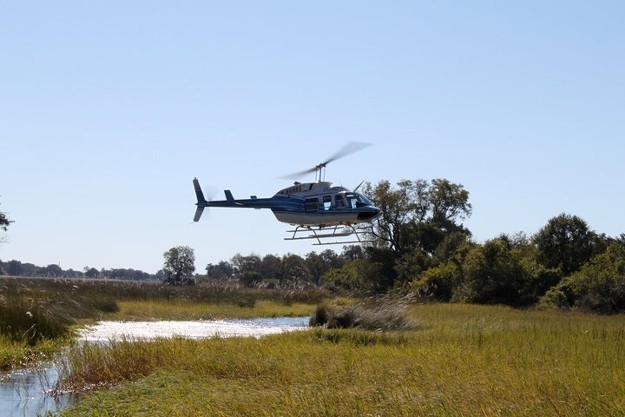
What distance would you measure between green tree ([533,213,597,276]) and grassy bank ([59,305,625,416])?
2611 centimetres

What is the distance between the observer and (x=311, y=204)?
120ft

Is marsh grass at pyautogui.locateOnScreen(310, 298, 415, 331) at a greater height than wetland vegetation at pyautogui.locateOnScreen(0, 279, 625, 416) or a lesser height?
greater

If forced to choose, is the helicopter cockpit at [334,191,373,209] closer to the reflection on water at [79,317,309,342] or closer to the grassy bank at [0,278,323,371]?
the reflection on water at [79,317,309,342]

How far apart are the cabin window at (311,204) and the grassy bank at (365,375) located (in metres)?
11.6

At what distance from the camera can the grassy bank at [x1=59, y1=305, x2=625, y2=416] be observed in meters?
13.3

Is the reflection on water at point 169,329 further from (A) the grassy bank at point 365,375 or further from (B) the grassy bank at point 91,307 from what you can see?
(A) the grassy bank at point 365,375

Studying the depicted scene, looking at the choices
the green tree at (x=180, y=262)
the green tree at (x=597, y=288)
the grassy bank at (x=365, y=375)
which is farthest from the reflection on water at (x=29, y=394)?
the green tree at (x=180, y=262)

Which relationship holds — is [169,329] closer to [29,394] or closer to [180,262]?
[29,394]

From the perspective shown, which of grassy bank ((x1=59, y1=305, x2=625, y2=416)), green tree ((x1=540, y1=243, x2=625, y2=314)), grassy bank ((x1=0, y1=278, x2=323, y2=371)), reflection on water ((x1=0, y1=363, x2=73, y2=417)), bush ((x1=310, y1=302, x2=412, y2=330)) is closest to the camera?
grassy bank ((x1=59, y1=305, x2=625, y2=416))

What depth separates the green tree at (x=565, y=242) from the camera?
5062 cm

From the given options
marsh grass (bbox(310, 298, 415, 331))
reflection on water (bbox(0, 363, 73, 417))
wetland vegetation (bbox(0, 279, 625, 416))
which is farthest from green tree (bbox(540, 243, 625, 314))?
reflection on water (bbox(0, 363, 73, 417))

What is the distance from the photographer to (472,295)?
164ft

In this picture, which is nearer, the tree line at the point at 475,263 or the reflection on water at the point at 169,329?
the reflection on water at the point at 169,329

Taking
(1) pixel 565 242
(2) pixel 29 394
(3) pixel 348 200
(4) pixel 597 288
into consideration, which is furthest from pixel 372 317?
(1) pixel 565 242
